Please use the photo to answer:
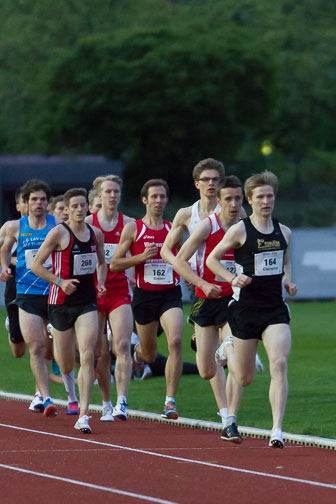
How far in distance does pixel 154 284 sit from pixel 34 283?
1.09 meters

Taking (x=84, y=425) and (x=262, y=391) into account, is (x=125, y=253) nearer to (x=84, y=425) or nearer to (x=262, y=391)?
(x=84, y=425)

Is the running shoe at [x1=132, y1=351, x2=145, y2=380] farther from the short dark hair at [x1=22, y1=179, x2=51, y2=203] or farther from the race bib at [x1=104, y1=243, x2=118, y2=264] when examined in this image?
the short dark hair at [x1=22, y1=179, x2=51, y2=203]

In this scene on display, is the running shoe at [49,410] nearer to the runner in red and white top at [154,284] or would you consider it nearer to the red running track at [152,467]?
the red running track at [152,467]

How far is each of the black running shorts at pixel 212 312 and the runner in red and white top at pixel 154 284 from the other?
3.06ft

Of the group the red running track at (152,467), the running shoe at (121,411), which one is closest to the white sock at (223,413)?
the red running track at (152,467)

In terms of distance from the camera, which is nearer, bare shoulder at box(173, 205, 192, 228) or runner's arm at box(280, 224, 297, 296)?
runner's arm at box(280, 224, 297, 296)

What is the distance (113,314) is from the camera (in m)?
10.9

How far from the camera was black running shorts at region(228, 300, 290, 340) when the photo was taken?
29.2ft

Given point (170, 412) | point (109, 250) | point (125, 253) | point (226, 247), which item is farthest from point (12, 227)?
point (226, 247)

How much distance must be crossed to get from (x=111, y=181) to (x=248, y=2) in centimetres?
5673

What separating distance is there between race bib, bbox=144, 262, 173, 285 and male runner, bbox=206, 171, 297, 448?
203cm

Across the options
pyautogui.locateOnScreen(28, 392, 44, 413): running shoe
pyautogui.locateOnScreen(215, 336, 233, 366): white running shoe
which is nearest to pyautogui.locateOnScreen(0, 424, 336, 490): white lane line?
pyautogui.locateOnScreen(28, 392, 44, 413): running shoe

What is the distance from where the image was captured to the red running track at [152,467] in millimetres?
7230

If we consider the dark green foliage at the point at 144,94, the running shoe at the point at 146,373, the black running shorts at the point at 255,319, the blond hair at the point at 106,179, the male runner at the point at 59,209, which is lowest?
the running shoe at the point at 146,373
